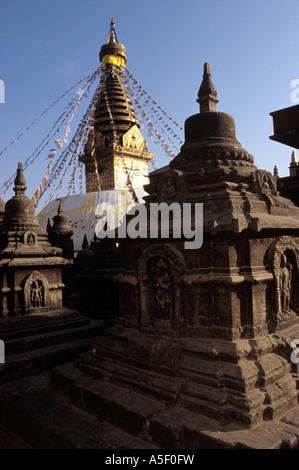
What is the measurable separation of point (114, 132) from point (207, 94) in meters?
23.0

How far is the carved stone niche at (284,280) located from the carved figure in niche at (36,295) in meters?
5.38

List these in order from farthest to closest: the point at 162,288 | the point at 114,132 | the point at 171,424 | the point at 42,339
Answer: the point at 114,132 → the point at 42,339 → the point at 162,288 → the point at 171,424

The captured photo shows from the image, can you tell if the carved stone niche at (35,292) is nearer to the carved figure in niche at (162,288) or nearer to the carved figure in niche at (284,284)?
the carved figure in niche at (162,288)

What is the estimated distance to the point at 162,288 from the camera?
4.50 m

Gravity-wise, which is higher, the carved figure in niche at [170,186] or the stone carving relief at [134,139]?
the stone carving relief at [134,139]

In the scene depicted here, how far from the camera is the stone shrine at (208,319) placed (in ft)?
11.4

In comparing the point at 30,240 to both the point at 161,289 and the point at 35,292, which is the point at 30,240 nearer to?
the point at 35,292

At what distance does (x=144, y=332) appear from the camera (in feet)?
15.1

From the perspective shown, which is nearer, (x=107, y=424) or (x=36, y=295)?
(x=107, y=424)

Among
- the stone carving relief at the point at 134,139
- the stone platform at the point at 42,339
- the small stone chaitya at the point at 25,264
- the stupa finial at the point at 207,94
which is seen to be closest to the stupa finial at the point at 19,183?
the small stone chaitya at the point at 25,264

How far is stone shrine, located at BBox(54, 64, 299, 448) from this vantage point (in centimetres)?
347

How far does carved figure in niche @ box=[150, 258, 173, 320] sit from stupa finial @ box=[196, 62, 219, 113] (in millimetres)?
2404

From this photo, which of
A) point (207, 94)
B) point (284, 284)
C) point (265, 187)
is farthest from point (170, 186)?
point (284, 284)
